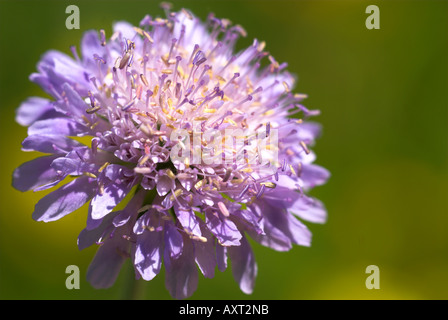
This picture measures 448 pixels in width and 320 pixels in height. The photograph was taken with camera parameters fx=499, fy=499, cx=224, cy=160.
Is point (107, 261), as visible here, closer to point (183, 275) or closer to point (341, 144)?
point (183, 275)

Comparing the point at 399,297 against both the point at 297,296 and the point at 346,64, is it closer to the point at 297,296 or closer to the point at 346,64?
the point at 297,296

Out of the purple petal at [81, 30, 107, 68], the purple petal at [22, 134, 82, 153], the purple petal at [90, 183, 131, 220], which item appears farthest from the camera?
the purple petal at [81, 30, 107, 68]

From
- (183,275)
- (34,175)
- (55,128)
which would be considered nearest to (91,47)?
(55,128)

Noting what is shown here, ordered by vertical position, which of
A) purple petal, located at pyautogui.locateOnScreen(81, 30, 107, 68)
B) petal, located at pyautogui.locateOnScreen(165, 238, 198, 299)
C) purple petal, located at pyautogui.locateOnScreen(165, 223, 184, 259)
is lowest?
petal, located at pyautogui.locateOnScreen(165, 238, 198, 299)

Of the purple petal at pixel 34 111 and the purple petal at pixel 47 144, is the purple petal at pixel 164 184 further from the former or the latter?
the purple petal at pixel 34 111

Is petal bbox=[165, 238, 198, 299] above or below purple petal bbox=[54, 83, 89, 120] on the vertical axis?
below

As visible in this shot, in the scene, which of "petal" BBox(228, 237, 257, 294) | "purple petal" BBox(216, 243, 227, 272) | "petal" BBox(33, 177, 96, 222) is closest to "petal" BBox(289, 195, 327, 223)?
"petal" BBox(228, 237, 257, 294)

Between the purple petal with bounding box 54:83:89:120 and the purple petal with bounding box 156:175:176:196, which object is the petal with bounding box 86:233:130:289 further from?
the purple petal with bounding box 54:83:89:120
